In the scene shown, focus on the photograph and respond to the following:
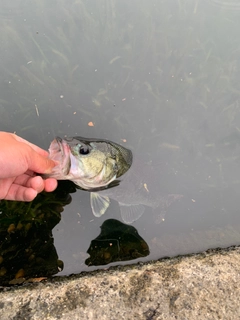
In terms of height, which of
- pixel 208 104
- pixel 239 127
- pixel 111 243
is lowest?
pixel 111 243

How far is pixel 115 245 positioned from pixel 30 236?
877 millimetres

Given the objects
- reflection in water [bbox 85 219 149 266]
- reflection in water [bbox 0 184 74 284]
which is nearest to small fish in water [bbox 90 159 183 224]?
reflection in water [bbox 85 219 149 266]

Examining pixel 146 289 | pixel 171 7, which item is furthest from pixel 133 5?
pixel 146 289

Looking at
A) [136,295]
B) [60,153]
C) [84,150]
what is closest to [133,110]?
[84,150]

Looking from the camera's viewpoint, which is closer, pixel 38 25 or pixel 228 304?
pixel 228 304

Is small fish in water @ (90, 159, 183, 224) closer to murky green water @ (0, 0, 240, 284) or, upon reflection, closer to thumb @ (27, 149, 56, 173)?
murky green water @ (0, 0, 240, 284)

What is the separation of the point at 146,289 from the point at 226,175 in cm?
200

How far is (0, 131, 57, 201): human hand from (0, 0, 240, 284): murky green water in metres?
0.50

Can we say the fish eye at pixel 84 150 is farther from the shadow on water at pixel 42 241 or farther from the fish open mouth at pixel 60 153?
the shadow on water at pixel 42 241

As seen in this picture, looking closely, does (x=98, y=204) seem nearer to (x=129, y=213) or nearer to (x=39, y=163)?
(x=129, y=213)

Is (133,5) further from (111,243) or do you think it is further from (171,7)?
(111,243)

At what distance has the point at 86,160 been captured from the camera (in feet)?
8.27

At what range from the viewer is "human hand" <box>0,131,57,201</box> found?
201 centimetres

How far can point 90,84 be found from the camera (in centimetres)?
342
